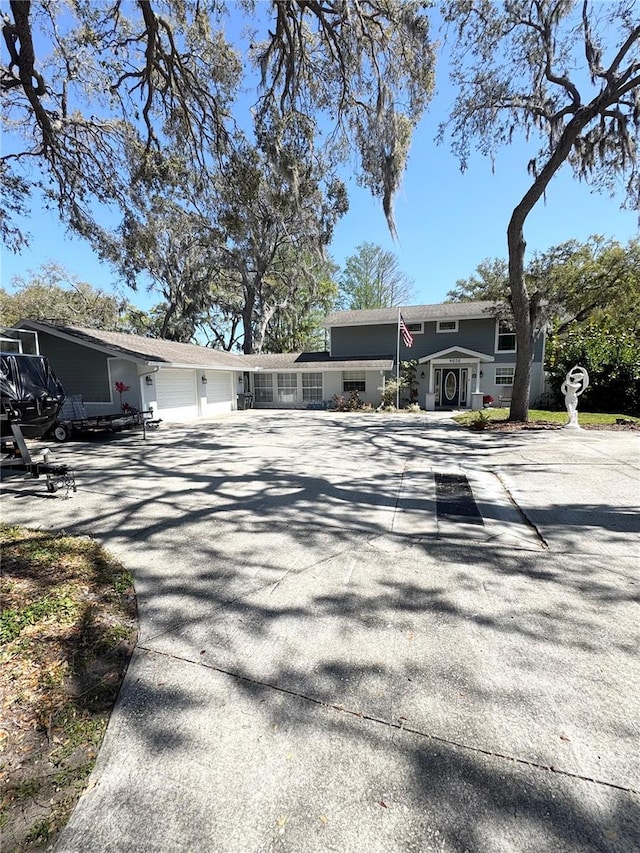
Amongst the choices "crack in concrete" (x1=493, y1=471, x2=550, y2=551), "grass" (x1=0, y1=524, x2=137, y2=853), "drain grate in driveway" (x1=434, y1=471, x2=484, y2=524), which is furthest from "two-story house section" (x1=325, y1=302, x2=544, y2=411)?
"grass" (x1=0, y1=524, x2=137, y2=853)

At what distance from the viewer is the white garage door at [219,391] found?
737 inches

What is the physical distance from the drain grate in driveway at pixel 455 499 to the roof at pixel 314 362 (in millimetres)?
13702

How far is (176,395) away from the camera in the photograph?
15.9 m

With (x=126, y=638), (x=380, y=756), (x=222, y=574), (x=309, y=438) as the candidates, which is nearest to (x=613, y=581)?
(x=380, y=756)

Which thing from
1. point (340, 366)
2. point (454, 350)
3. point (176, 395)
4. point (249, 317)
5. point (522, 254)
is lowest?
point (176, 395)

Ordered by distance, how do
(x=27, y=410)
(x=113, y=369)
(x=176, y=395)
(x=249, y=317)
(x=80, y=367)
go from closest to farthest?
(x=27, y=410) < (x=113, y=369) < (x=80, y=367) < (x=176, y=395) < (x=249, y=317)

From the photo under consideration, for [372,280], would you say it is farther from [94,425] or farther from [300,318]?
[94,425]

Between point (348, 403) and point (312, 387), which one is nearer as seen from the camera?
point (348, 403)

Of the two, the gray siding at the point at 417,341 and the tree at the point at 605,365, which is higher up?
the gray siding at the point at 417,341

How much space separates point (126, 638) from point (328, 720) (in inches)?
57.9

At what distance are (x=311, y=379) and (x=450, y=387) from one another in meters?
7.67

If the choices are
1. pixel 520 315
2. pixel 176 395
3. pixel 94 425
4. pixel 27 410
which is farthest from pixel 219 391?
pixel 520 315

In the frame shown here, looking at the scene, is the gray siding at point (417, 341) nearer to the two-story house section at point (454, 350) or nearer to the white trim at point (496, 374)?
the two-story house section at point (454, 350)

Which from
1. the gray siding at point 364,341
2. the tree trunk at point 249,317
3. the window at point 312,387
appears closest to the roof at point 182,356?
the gray siding at point 364,341
